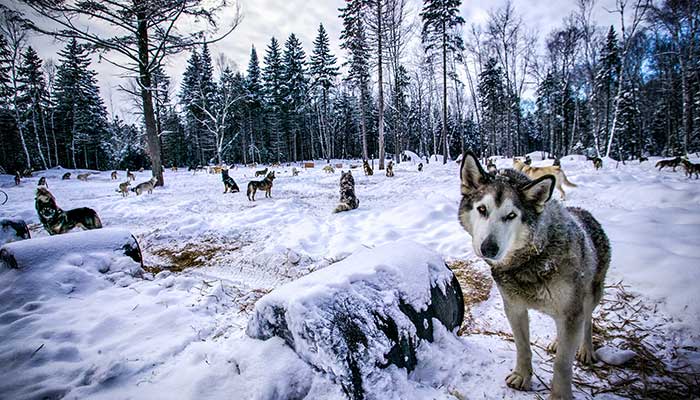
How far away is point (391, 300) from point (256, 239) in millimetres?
5049

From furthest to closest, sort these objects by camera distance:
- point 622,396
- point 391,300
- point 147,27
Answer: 1. point 147,27
2. point 391,300
3. point 622,396

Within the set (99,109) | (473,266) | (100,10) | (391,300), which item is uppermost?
(99,109)

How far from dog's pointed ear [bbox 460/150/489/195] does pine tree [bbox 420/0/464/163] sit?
22.0 metres

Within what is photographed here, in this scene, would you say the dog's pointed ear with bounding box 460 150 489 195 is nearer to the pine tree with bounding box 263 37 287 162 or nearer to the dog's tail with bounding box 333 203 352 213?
the dog's tail with bounding box 333 203 352 213

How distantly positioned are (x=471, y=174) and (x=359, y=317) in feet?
4.41

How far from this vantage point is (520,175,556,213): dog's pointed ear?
1.78 meters

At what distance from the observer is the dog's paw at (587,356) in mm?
2129

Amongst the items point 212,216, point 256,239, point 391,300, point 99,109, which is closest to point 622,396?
point 391,300

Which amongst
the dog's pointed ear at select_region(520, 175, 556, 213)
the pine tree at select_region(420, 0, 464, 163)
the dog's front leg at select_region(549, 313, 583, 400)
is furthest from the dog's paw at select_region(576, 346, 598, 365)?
→ the pine tree at select_region(420, 0, 464, 163)

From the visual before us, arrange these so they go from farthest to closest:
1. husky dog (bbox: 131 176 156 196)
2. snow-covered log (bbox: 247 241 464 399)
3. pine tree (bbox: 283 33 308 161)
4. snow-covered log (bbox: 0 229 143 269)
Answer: pine tree (bbox: 283 33 308 161) → husky dog (bbox: 131 176 156 196) → snow-covered log (bbox: 0 229 143 269) → snow-covered log (bbox: 247 241 464 399)

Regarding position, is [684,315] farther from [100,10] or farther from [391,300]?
[100,10]

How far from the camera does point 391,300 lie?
6.42ft

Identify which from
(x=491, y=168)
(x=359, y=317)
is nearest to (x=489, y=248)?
(x=359, y=317)

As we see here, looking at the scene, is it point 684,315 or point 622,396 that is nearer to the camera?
point 622,396
